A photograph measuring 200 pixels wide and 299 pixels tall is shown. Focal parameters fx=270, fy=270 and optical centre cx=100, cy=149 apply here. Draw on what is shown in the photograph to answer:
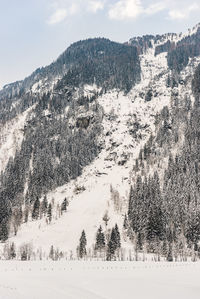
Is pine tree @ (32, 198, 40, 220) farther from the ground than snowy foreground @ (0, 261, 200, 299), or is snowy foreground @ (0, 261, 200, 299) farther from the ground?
pine tree @ (32, 198, 40, 220)

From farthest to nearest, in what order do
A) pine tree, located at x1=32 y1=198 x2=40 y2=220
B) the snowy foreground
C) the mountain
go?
1. pine tree, located at x1=32 y1=198 x2=40 y2=220
2. the mountain
3. the snowy foreground

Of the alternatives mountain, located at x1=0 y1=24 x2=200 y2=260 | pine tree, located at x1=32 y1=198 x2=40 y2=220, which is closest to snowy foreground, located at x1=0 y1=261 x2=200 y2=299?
mountain, located at x1=0 y1=24 x2=200 y2=260

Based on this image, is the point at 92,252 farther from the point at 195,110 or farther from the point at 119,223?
the point at 195,110

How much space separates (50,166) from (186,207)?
336 feet

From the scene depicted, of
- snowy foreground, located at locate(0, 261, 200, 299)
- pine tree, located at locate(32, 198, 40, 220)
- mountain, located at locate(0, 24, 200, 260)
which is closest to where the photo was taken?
snowy foreground, located at locate(0, 261, 200, 299)

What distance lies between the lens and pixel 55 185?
588 ft

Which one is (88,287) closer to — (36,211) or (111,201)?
(36,211)

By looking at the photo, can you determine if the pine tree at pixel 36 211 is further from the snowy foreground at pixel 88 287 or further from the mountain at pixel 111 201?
the snowy foreground at pixel 88 287

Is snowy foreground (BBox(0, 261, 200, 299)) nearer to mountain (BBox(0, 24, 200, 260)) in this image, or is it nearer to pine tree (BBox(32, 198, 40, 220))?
mountain (BBox(0, 24, 200, 260))

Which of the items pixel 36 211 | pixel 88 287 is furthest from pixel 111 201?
pixel 88 287

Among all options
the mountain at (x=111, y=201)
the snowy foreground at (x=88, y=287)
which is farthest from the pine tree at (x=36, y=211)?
the snowy foreground at (x=88, y=287)

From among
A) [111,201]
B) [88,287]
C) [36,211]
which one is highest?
[111,201]

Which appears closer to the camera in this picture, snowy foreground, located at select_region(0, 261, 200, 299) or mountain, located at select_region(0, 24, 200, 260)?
snowy foreground, located at select_region(0, 261, 200, 299)

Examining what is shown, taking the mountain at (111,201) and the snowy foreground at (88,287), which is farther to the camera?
the mountain at (111,201)
